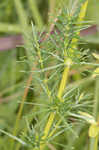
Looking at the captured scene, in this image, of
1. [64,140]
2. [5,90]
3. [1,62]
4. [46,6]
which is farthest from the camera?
[46,6]

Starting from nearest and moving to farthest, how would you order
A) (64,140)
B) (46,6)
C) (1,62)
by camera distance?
(64,140)
(1,62)
(46,6)

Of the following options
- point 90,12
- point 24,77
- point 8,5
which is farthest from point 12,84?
point 90,12

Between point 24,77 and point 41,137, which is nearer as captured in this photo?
point 41,137

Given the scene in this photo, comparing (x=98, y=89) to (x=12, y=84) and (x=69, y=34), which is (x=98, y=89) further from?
(x=69, y=34)

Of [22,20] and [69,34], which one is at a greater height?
[69,34]

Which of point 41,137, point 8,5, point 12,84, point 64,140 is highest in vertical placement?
point 8,5

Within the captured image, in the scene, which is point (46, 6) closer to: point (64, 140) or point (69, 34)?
point (64, 140)

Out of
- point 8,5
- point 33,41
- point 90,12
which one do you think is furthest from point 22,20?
point 33,41

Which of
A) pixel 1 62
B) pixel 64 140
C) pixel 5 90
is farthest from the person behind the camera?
pixel 1 62

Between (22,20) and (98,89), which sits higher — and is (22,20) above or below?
above
